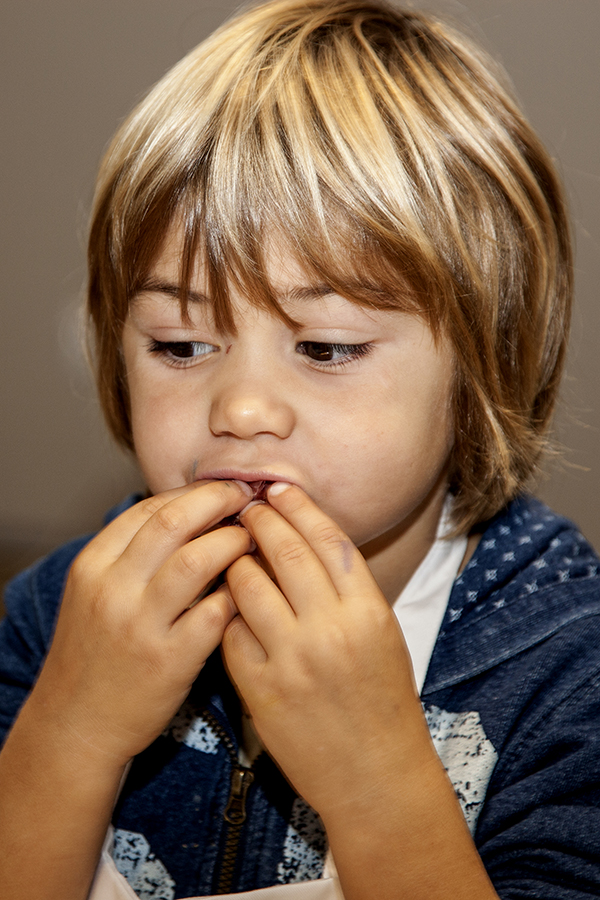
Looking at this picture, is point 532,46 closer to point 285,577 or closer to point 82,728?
point 285,577

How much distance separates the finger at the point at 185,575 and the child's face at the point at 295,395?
8cm

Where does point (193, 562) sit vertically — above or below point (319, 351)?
below

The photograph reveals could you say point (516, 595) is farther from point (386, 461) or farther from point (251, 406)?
point (251, 406)

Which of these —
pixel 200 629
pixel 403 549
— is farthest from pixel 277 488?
pixel 403 549

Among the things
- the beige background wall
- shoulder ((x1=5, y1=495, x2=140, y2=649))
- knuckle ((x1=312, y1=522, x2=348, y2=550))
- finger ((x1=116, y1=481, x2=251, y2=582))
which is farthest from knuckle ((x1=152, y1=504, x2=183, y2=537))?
the beige background wall

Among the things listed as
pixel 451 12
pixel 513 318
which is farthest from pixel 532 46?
pixel 513 318

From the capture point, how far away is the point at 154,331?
30.4 inches

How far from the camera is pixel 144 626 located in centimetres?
68

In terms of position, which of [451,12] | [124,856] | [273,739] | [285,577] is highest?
[451,12]

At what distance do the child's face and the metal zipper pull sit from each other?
26 centimetres

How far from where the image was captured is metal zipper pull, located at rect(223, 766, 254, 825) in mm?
808

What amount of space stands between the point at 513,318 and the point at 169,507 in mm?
411

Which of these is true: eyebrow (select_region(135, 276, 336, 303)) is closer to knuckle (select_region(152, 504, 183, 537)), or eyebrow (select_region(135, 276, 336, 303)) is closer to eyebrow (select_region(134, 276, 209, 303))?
eyebrow (select_region(134, 276, 209, 303))

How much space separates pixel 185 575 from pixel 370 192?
36cm
